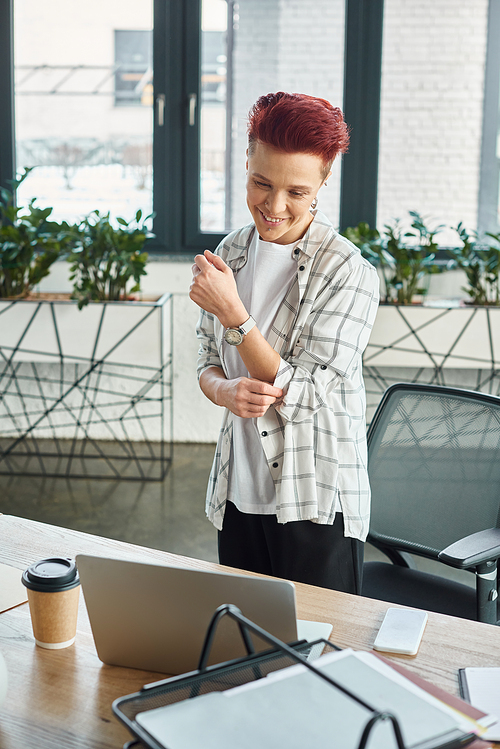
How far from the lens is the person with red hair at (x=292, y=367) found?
4.25 ft

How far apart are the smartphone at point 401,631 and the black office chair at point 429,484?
0.44 m

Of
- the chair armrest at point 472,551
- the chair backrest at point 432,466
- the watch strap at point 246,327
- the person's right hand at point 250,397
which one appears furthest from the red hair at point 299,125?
the chair armrest at point 472,551

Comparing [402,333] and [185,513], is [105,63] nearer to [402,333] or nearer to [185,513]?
[402,333]

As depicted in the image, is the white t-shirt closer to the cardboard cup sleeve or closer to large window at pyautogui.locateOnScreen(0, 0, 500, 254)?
the cardboard cup sleeve

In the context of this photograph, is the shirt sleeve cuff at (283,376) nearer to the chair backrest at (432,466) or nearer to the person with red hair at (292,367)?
the person with red hair at (292,367)

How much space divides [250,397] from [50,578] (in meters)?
0.51

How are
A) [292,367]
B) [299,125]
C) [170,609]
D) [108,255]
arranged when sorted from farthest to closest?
[108,255], [292,367], [299,125], [170,609]

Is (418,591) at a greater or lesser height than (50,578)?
lesser

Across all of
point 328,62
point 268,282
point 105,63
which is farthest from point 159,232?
point 268,282

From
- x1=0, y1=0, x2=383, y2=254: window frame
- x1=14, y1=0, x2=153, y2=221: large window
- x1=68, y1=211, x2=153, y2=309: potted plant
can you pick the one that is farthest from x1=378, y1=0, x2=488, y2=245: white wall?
x1=68, y1=211, x2=153, y2=309: potted plant

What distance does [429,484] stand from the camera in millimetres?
1629

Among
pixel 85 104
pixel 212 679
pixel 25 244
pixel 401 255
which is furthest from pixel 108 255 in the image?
pixel 212 679

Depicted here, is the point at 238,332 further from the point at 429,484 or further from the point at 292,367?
the point at 429,484

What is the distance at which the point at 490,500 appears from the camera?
1534mm
